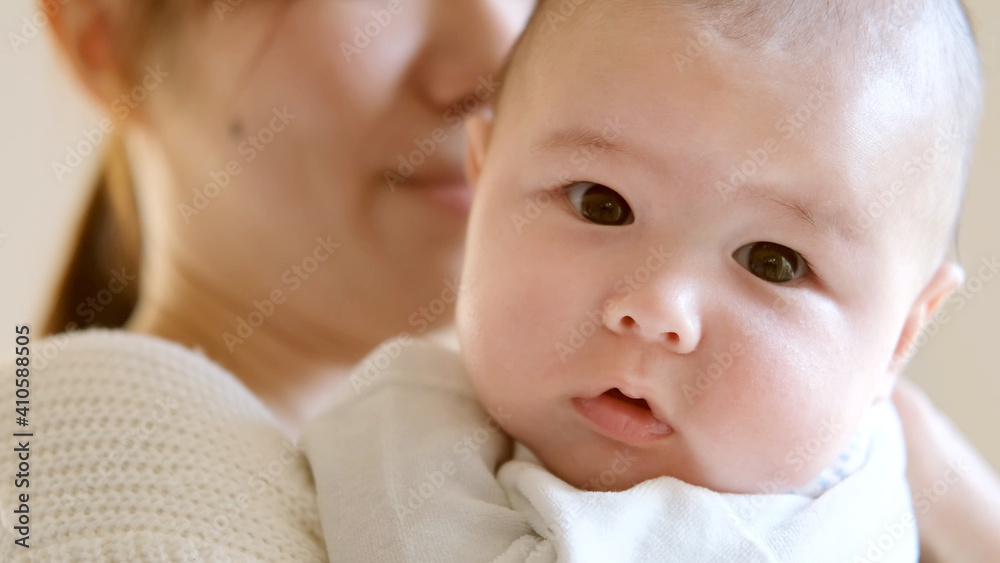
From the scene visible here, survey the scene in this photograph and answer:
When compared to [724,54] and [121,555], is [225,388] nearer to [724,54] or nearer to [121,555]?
[121,555]

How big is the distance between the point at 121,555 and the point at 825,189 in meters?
0.82

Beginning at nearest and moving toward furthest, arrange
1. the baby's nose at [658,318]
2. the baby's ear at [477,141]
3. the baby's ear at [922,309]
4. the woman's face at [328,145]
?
1. the baby's nose at [658,318]
2. the baby's ear at [922,309]
3. the baby's ear at [477,141]
4. the woman's face at [328,145]

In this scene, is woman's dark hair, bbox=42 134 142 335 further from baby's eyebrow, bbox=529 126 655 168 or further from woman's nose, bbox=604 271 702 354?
woman's nose, bbox=604 271 702 354

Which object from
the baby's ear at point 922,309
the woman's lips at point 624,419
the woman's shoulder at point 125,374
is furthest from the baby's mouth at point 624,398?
the woman's shoulder at point 125,374

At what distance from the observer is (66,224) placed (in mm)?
2117

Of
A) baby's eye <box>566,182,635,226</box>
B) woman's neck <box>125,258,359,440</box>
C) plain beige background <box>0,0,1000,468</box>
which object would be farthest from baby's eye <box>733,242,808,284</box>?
plain beige background <box>0,0,1000,468</box>

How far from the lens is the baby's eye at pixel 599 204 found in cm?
91

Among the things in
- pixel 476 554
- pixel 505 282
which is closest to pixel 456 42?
pixel 505 282

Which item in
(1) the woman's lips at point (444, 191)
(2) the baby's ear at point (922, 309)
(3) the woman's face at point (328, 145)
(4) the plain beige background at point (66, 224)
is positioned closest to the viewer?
(2) the baby's ear at point (922, 309)

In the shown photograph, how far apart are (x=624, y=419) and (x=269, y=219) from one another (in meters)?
0.76

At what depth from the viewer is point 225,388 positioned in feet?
3.46

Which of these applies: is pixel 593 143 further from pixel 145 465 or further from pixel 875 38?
pixel 145 465

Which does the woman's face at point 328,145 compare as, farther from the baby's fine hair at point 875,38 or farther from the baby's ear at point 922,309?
the baby's ear at point 922,309

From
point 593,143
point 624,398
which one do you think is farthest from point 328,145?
point 624,398
